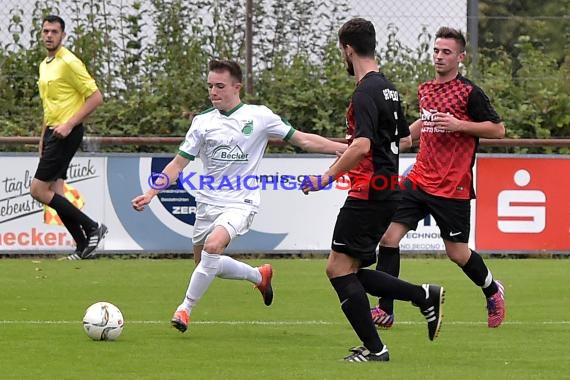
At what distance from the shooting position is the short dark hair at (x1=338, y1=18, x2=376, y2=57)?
7480 mm

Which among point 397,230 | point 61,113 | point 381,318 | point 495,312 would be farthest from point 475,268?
point 61,113

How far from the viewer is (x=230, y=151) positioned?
938 centimetres

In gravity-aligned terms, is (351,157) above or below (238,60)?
above

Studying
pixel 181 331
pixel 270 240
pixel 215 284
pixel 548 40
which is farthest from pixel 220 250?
pixel 548 40

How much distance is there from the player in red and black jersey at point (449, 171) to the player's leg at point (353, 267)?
1937mm

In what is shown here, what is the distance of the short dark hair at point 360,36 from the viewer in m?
7.48

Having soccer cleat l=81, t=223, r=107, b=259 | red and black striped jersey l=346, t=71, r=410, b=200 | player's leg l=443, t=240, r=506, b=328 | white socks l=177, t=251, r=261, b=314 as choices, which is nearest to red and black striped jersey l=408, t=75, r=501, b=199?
player's leg l=443, t=240, r=506, b=328

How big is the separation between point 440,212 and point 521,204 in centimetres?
622

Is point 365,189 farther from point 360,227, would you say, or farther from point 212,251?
point 212,251

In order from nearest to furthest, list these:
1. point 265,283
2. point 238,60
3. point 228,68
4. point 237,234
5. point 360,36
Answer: point 360,36
point 237,234
point 228,68
point 265,283
point 238,60

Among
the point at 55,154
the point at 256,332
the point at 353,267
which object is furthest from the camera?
the point at 55,154

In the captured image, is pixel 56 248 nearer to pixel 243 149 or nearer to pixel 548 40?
pixel 243 149

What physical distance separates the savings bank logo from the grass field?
1.18 metres

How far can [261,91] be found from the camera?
17.4 meters
